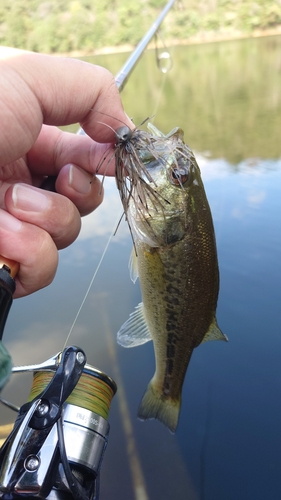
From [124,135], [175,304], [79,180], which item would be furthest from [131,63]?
[175,304]

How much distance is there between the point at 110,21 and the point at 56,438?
3251cm

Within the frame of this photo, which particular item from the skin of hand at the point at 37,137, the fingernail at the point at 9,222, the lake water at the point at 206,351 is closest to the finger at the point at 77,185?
the skin of hand at the point at 37,137

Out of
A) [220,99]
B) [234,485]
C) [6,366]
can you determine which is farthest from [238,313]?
[220,99]

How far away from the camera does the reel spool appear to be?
3.21 feet

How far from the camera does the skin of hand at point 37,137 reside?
1.17 meters

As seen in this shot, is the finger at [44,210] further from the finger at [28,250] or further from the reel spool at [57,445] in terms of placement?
the reel spool at [57,445]

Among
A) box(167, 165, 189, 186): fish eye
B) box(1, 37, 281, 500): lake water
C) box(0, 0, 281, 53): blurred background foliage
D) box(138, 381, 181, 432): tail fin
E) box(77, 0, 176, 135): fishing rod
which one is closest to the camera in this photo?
box(167, 165, 189, 186): fish eye

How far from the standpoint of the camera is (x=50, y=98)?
1.21m

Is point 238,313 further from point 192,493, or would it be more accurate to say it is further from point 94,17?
point 94,17

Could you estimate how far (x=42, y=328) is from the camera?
2762mm

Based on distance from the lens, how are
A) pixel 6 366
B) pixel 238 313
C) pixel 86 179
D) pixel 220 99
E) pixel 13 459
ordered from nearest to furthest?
pixel 6 366 < pixel 13 459 < pixel 86 179 < pixel 238 313 < pixel 220 99

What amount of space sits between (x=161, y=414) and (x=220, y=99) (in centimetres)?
723

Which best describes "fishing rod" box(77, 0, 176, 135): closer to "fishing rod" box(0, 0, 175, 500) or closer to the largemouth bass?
the largemouth bass

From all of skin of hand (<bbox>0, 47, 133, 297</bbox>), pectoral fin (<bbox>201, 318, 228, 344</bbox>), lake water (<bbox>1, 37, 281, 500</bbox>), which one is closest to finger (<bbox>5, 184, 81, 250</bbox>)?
skin of hand (<bbox>0, 47, 133, 297</bbox>)
